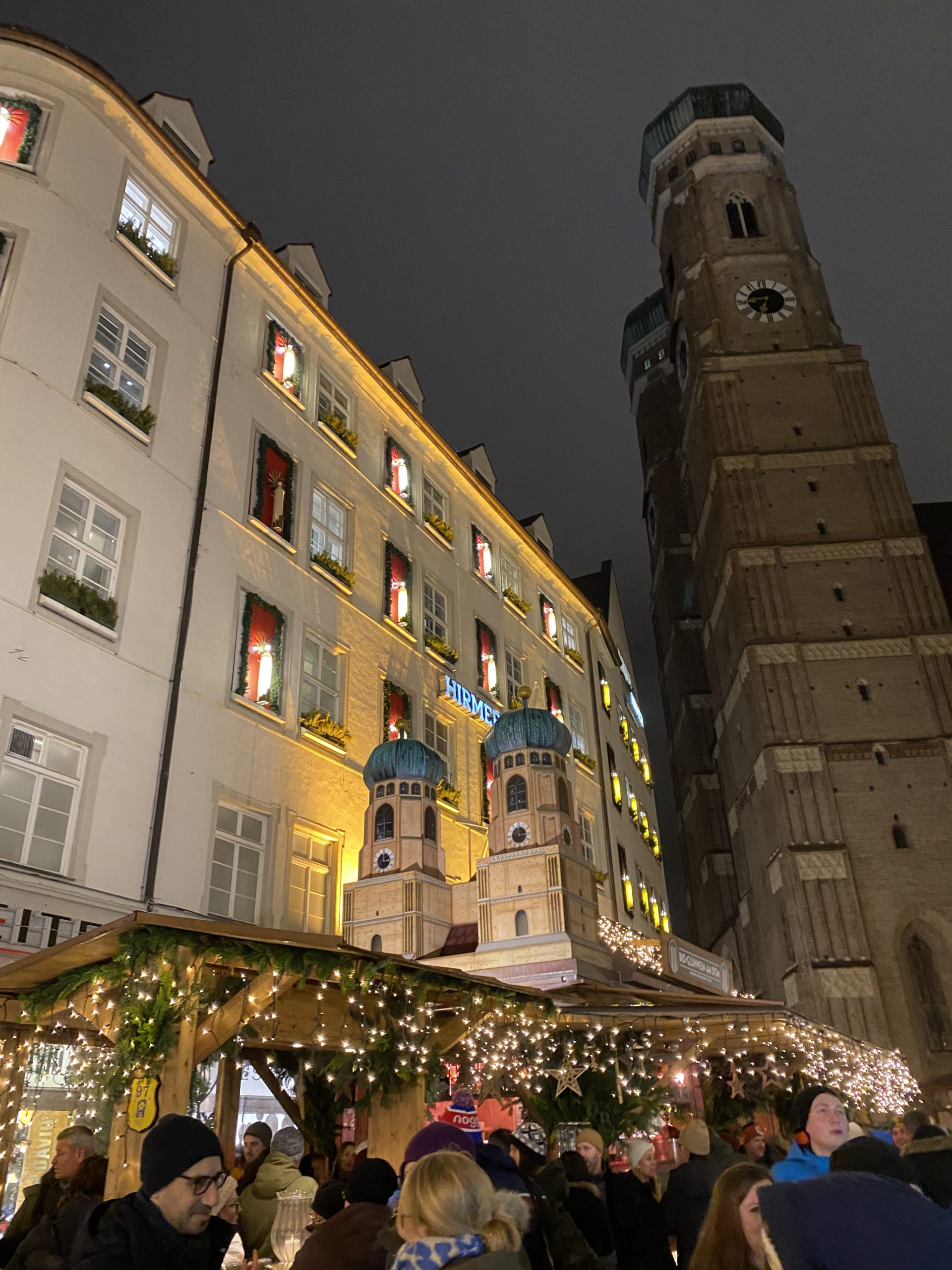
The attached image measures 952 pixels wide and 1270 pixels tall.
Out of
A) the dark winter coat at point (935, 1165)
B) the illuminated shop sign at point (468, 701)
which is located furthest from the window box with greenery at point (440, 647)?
the dark winter coat at point (935, 1165)

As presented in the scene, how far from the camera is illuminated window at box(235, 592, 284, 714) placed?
54.7 feet

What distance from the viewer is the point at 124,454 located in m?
15.6

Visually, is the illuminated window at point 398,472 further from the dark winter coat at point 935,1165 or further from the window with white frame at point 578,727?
the dark winter coat at point 935,1165

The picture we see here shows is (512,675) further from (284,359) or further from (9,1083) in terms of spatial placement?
(9,1083)

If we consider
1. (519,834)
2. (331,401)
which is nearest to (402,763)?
(519,834)

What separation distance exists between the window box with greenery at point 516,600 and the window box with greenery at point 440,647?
4378mm

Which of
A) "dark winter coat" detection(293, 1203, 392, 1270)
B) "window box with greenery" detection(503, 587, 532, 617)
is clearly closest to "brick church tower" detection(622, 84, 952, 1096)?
"window box with greenery" detection(503, 587, 532, 617)

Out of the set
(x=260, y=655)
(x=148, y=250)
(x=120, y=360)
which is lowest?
(x=260, y=655)

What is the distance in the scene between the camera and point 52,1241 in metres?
5.47

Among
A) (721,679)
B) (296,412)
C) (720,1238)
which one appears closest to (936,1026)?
(721,679)

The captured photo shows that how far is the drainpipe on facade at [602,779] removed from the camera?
2830 cm

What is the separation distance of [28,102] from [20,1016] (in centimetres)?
1472

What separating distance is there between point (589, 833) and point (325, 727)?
12.8 meters

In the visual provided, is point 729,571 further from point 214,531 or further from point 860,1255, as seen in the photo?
point 860,1255
